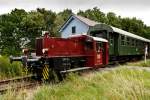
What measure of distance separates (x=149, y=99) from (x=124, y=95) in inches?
24.0

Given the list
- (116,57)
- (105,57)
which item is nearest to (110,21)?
(116,57)

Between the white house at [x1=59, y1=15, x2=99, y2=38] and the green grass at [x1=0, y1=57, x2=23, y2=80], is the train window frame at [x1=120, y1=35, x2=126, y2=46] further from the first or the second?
the white house at [x1=59, y1=15, x2=99, y2=38]

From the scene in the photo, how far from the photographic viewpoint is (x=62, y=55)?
17.8 m

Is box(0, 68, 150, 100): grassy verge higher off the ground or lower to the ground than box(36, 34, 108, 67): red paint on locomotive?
lower

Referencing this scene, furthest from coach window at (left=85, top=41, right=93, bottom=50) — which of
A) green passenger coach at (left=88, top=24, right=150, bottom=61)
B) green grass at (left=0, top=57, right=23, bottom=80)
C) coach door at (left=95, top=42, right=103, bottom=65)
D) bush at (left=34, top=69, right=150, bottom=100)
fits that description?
bush at (left=34, top=69, right=150, bottom=100)

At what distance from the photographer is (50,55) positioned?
16.9 m

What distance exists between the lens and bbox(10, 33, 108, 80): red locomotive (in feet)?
53.6

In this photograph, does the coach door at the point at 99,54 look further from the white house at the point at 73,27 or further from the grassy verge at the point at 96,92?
the white house at the point at 73,27

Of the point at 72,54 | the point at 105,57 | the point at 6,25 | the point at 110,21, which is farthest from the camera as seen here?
the point at 110,21

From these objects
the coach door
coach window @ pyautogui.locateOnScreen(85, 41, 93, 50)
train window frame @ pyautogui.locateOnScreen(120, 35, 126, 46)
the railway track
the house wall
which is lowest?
the railway track

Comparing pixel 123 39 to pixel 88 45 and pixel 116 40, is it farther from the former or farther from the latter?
pixel 88 45

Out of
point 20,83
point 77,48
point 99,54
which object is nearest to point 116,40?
point 99,54

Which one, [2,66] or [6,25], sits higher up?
[6,25]

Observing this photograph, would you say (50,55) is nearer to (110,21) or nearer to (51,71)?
(51,71)
